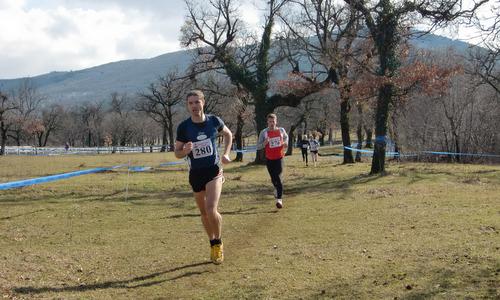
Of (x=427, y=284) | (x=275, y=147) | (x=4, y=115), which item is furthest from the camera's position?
(x=4, y=115)

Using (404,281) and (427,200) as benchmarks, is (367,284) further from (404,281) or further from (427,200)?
(427,200)

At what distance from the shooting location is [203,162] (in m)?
6.83

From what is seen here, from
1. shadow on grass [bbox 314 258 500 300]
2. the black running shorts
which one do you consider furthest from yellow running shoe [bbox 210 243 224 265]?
shadow on grass [bbox 314 258 500 300]

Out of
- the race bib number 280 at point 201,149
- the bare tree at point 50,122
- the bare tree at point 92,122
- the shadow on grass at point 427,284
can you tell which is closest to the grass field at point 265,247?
the shadow on grass at point 427,284

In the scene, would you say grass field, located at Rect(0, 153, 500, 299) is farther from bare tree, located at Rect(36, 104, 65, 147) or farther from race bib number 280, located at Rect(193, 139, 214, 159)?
bare tree, located at Rect(36, 104, 65, 147)

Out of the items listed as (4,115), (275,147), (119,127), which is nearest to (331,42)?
(275,147)

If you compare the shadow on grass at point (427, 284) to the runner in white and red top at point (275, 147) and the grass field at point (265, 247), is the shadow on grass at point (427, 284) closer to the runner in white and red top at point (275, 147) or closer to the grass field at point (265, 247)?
the grass field at point (265, 247)

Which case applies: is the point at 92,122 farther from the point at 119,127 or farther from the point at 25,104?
the point at 25,104

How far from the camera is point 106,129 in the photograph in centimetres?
11031

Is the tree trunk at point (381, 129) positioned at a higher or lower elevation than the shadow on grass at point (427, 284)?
higher

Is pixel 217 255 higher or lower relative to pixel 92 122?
lower

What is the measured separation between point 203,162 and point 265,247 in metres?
1.88

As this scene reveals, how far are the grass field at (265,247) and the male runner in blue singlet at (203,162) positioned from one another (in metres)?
0.48

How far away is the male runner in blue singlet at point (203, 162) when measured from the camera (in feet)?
22.1
